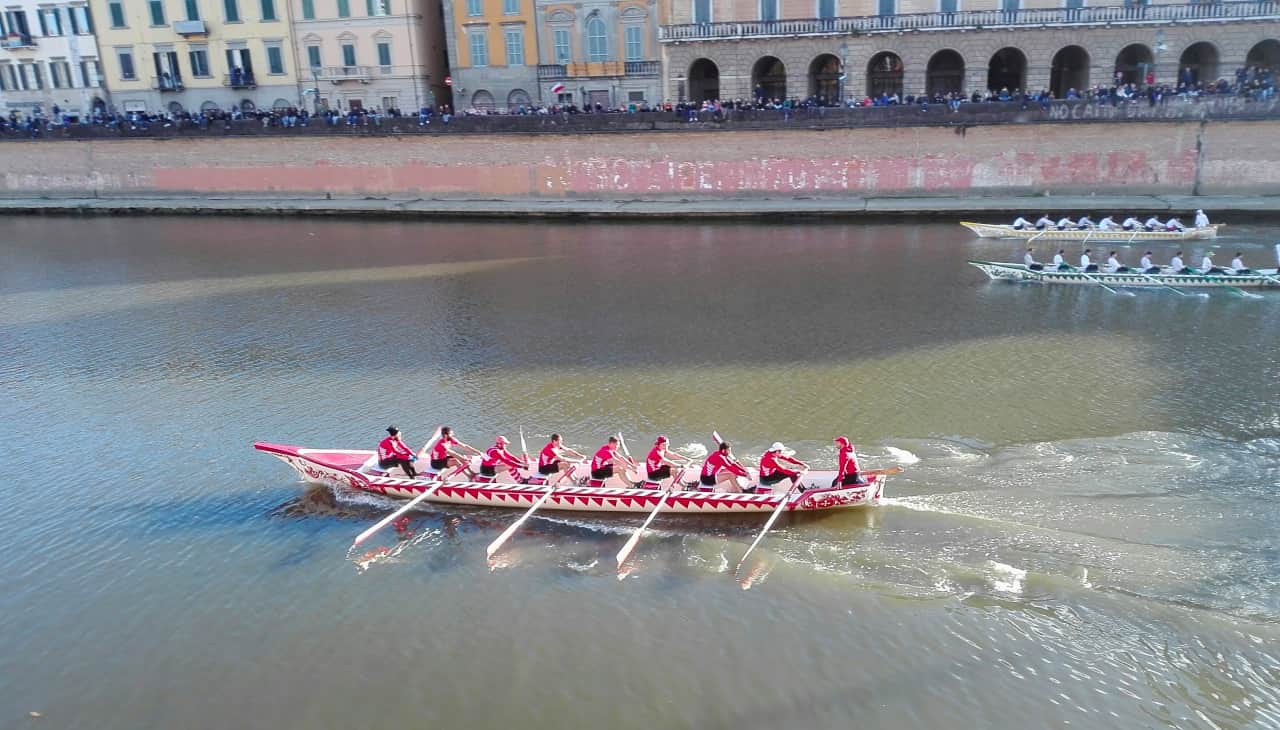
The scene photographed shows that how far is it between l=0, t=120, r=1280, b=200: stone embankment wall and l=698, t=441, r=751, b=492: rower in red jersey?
24799 millimetres

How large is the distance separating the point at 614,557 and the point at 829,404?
5.60 metres

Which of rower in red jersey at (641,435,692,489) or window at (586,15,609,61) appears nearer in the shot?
rower in red jersey at (641,435,692,489)

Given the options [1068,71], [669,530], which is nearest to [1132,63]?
[1068,71]

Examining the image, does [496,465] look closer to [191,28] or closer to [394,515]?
[394,515]

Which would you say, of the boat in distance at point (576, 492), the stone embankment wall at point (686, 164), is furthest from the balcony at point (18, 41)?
the boat in distance at point (576, 492)

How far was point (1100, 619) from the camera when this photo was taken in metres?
9.11

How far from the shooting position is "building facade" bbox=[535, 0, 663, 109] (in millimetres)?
39562

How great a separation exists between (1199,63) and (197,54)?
46.9 m

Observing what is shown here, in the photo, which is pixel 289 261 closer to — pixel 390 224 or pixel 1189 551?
pixel 390 224

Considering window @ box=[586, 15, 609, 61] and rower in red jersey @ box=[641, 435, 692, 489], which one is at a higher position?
window @ box=[586, 15, 609, 61]

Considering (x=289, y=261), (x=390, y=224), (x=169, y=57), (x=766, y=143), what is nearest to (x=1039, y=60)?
(x=766, y=143)

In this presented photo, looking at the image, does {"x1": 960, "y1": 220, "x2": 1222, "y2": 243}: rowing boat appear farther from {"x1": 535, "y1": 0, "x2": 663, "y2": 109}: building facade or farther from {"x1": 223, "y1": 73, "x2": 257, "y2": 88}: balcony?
{"x1": 223, "y1": 73, "x2": 257, "y2": 88}: balcony

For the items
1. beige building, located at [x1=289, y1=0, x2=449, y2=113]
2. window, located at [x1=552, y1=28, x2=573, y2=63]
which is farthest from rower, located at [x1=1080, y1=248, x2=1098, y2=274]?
beige building, located at [x1=289, y1=0, x2=449, y2=113]

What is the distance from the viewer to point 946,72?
3947 centimetres
